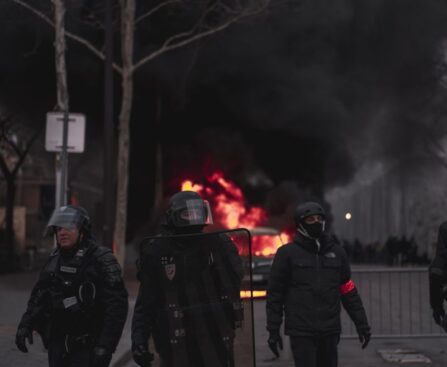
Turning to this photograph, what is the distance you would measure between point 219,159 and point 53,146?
15860mm

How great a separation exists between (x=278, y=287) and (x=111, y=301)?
1.05 meters

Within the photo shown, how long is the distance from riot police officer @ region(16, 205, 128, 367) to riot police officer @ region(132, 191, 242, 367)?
0.28 meters

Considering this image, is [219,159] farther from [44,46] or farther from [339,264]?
[339,264]

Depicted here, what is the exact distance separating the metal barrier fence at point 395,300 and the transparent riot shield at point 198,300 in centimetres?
493

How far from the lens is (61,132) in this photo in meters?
8.17

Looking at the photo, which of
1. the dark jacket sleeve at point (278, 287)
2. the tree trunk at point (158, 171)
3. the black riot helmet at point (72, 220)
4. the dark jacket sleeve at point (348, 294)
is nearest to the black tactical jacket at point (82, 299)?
the black riot helmet at point (72, 220)

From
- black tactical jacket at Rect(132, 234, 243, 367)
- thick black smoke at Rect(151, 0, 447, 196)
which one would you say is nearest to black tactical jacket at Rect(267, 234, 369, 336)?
black tactical jacket at Rect(132, 234, 243, 367)

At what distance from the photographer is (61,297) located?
407cm

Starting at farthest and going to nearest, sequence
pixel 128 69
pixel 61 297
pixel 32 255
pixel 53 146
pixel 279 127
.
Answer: pixel 32 255
pixel 279 127
pixel 128 69
pixel 53 146
pixel 61 297

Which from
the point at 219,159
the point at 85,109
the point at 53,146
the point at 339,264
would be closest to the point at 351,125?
the point at 219,159

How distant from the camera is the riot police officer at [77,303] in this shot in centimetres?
406

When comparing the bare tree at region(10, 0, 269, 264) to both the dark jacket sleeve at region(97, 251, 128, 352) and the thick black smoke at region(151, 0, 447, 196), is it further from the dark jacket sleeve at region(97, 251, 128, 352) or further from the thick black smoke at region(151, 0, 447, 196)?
the dark jacket sleeve at region(97, 251, 128, 352)

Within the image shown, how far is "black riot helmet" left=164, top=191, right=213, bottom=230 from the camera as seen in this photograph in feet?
12.5

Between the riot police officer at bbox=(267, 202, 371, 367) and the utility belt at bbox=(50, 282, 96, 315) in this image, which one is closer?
the utility belt at bbox=(50, 282, 96, 315)
